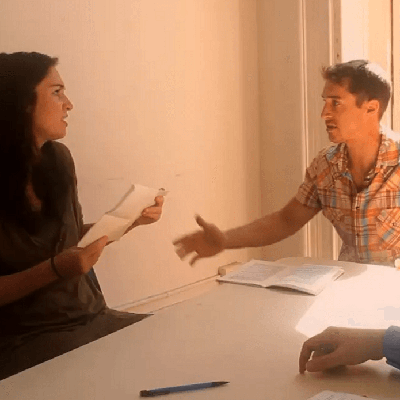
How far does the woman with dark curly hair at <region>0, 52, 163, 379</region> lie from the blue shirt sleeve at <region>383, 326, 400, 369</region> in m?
0.82

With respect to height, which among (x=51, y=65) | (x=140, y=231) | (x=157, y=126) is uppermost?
(x=51, y=65)

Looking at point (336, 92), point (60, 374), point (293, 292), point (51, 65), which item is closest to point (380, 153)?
point (336, 92)

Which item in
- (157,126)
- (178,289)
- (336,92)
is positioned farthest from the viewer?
(178,289)

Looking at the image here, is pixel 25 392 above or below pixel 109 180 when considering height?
below

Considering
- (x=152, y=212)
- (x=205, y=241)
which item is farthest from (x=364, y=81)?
(x=152, y=212)

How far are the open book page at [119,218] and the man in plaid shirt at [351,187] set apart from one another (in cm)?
30

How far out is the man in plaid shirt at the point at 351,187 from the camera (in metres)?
1.93

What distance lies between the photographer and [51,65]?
1.67 metres

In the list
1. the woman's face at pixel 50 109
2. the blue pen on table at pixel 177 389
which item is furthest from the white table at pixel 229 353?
the woman's face at pixel 50 109

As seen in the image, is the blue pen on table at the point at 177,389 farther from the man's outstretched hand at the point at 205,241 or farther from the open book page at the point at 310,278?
the man's outstretched hand at the point at 205,241

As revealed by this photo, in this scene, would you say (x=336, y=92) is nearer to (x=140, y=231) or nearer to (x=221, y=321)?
(x=140, y=231)

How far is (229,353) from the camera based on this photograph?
1.00 m

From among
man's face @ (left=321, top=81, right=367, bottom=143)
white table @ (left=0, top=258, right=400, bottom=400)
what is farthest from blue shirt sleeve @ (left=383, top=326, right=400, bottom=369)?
man's face @ (left=321, top=81, right=367, bottom=143)

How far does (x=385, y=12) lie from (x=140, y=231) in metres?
1.60
